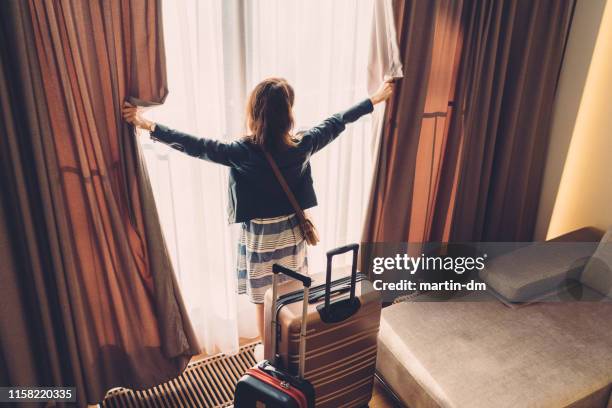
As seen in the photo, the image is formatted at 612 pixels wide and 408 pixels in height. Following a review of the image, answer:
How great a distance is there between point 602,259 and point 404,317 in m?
1.02

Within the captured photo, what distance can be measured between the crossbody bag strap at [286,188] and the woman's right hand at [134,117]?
43 cm

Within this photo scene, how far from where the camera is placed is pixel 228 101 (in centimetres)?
185

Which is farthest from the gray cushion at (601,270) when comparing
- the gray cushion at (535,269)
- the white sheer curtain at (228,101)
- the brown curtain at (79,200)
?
the brown curtain at (79,200)

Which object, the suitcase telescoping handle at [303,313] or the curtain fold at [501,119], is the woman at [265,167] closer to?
the suitcase telescoping handle at [303,313]

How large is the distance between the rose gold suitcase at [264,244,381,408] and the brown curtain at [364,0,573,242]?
0.71 metres

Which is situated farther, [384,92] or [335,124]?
[384,92]

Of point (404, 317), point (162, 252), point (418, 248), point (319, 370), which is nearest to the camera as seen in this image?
point (319, 370)

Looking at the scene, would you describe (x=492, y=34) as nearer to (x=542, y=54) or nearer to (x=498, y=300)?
(x=542, y=54)

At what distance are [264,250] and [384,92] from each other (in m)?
0.92

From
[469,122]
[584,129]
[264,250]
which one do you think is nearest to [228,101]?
[264,250]

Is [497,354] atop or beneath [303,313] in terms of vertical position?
beneath

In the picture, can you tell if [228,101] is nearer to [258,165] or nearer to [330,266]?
[258,165]

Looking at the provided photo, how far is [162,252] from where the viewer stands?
67.4 inches

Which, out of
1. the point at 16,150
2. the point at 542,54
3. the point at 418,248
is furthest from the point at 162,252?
the point at 542,54
